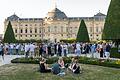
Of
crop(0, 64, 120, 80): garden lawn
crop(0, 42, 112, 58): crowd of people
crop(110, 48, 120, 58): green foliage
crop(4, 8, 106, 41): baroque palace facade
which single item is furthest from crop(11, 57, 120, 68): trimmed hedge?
crop(4, 8, 106, 41): baroque palace facade

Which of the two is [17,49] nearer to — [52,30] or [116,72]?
[116,72]

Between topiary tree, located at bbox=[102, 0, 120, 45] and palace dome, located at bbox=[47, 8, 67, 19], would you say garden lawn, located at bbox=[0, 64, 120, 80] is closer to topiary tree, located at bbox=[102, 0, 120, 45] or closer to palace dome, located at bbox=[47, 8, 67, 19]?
topiary tree, located at bbox=[102, 0, 120, 45]

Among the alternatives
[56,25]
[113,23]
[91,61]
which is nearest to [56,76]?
[91,61]

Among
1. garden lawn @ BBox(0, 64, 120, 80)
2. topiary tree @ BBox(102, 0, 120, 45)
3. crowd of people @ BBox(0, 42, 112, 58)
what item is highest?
topiary tree @ BBox(102, 0, 120, 45)

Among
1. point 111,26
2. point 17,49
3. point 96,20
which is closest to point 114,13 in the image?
point 111,26

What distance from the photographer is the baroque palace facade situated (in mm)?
119875

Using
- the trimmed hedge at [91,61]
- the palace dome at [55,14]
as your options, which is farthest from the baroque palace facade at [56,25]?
the trimmed hedge at [91,61]

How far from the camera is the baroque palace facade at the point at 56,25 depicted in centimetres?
11988

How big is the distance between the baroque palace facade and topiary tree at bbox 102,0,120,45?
85.4 m

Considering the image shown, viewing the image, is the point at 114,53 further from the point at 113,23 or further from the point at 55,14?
the point at 55,14

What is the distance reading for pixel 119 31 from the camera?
1248 inches

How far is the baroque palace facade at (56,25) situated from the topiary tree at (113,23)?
85.4 m

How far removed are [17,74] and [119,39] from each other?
14434 millimetres

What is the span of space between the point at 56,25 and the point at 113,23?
89174 mm
